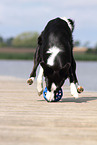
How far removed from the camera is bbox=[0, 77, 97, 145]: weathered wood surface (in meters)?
3.54

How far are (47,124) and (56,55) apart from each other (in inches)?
85.7

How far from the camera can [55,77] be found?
20.1 ft

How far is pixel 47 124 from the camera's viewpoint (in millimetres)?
4371

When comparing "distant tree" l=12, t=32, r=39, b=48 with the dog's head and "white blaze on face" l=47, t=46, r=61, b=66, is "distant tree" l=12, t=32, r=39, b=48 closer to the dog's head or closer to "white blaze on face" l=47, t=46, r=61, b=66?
"white blaze on face" l=47, t=46, r=61, b=66

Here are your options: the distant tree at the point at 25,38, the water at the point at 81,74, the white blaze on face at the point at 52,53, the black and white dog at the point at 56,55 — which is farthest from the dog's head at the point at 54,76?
the distant tree at the point at 25,38

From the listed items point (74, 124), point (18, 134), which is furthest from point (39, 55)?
point (18, 134)

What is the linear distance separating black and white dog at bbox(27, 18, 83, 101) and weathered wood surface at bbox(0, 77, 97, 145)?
0.52 meters

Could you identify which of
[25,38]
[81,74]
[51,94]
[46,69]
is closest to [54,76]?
[46,69]

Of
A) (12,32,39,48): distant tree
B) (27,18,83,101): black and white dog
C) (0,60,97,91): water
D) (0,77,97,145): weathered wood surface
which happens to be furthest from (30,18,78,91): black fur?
(12,32,39,48): distant tree

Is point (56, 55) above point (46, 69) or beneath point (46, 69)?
above

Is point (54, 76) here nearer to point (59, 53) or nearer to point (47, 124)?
point (59, 53)

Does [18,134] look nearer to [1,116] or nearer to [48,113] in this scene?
[1,116]

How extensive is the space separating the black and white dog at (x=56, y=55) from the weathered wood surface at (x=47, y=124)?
0.52 m

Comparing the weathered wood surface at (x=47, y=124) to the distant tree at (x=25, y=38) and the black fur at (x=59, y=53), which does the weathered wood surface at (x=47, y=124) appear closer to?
the black fur at (x=59, y=53)
